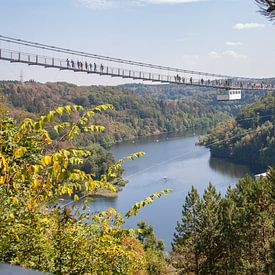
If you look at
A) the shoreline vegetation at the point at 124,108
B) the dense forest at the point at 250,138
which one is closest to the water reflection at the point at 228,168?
the dense forest at the point at 250,138

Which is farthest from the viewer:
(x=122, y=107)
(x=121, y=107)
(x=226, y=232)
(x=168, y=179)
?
(x=122, y=107)

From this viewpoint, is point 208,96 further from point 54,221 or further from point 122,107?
point 54,221

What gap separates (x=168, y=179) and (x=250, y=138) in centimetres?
1418

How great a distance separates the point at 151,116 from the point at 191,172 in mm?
38597

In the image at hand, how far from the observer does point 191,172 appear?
3084 cm

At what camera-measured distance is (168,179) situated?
2847 cm

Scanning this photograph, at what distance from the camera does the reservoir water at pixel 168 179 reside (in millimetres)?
21344

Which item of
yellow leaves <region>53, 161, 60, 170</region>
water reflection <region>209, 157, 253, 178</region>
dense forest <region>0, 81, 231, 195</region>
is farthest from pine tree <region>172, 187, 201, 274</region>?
dense forest <region>0, 81, 231, 195</region>

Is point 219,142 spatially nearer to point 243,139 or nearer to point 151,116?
point 243,139

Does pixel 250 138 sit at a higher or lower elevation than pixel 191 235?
higher

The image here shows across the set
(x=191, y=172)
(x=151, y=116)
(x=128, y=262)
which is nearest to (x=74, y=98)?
(x=151, y=116)

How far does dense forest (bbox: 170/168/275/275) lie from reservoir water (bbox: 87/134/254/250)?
693 centimetres

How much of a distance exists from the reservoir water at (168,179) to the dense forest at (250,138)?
1.67 metres

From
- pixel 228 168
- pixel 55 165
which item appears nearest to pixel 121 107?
pixel 228 168
